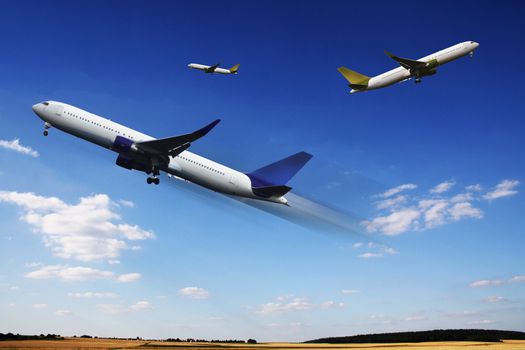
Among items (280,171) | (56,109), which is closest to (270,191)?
(280,171)

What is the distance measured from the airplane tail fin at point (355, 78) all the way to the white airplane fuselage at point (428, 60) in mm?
668

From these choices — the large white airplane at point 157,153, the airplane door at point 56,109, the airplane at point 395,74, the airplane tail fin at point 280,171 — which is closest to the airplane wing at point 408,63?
the airplane at point 395,74

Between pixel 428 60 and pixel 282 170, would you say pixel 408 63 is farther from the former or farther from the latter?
pixel 282 170

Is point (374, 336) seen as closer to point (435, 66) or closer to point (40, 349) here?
point (435, 66)

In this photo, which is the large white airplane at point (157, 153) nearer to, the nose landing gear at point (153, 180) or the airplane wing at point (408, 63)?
the nose landing gear at point (153, 180)

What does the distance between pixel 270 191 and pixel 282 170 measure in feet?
14.2

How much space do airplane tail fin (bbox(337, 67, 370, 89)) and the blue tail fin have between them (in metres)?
13.2

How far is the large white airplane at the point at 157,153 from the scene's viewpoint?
58.5 meters

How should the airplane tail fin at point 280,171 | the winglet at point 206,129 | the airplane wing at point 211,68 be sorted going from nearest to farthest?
the winglet at point 206,129 → the airplane tail fin at point 280,171 → the airplane wing at point 211,68

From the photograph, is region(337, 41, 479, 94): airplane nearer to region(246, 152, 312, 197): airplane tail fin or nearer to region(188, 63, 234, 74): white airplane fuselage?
region(246, 152, 312, 197): airplane tail fin

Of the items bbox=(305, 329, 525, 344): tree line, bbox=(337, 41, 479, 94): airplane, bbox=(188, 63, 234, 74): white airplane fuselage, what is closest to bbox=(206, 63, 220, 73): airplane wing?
bbox=(188, 63, 234, 74): white airplane fuselage

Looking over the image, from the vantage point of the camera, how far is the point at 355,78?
236 feet

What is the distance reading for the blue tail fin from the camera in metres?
65.8

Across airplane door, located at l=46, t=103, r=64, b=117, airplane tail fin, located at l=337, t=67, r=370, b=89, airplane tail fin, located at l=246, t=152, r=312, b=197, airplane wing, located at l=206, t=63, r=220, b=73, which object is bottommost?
airplane tail fin, located at l=246, t=152, r=312, b=197
